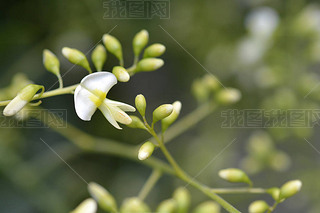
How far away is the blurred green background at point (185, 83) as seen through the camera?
189cm

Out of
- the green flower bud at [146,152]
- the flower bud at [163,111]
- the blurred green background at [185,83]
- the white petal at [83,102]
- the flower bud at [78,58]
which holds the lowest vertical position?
the blurred green background at [185,83]

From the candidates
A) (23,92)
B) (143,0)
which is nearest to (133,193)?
(143,0)

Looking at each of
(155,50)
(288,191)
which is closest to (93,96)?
(155,50)

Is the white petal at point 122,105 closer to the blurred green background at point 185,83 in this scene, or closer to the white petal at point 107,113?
the white petal at point 107,113

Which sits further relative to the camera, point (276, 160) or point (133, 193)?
point (133, 193)

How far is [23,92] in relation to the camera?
1.02 m

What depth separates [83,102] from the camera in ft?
3.31

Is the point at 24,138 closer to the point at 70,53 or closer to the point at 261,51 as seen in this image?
the point at 70,53

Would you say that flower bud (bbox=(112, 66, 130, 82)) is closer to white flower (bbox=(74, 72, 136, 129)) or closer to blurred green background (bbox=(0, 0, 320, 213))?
white flower (bbox=(74, 72, 136, 129))

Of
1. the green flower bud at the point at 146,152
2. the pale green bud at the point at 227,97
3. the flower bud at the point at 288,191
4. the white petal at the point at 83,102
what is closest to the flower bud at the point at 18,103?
the white petal at the point at 83,102

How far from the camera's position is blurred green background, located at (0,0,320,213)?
1887 millimetres

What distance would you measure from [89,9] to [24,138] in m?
0.75

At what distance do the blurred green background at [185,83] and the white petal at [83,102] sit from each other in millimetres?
794

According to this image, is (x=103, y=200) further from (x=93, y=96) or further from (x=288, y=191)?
(x=288, y=191)
